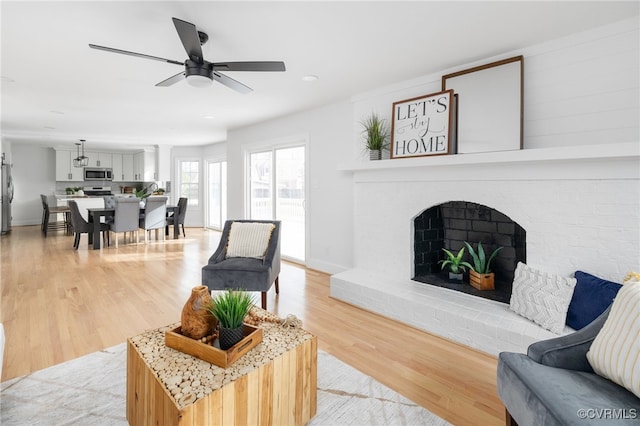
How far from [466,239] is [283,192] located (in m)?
3.00

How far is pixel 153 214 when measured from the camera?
271 inches

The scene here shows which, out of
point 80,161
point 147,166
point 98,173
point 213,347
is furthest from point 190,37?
point 98,173

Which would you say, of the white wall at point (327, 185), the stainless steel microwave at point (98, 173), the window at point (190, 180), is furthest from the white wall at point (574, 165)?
the stainless steel microwave at point (98, 173)

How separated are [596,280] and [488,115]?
1.53m

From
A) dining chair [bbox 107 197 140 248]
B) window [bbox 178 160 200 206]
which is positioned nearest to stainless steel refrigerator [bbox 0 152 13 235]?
dining chair [bbox 107 197 140 248]

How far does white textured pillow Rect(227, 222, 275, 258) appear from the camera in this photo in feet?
11.0

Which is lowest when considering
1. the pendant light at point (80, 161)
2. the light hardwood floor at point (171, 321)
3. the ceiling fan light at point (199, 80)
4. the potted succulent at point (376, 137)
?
the light hardwood floor at point (171, 321)

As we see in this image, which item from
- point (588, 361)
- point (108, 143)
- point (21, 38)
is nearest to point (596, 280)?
point (588, 361)

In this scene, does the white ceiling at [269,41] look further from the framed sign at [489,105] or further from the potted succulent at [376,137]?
the potted succulent at [376,137]

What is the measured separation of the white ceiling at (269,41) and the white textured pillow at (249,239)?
1.59 meters

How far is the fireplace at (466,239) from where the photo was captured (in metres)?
3.12

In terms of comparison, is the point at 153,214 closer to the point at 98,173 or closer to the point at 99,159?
the point at 98,173

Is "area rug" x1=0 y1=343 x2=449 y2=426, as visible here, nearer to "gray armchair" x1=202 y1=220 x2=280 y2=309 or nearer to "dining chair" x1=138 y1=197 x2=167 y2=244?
"gray armchair" x1=202 y1=220 x2=280 y2=309

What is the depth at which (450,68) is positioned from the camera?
312 cm
